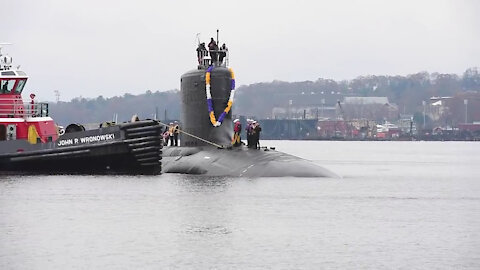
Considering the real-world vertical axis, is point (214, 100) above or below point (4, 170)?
above

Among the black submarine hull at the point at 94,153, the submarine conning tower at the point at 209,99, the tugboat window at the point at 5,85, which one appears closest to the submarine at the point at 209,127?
the submarine conning tower at the point at 209,99

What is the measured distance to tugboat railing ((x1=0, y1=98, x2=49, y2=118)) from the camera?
46.5m

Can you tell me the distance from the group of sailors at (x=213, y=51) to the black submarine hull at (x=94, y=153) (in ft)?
15.7

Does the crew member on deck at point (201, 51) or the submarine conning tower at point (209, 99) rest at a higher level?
the crew member on deck at point (201, 51)

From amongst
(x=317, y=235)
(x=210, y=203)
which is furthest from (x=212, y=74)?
(x=317, y=235)

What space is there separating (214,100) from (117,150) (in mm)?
4990

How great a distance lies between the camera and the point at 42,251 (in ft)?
77.6

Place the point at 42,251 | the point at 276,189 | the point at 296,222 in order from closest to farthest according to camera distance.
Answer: the point at 42,251 → the point at 296,222 → the point at 276,189

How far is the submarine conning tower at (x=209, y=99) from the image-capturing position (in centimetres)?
4547

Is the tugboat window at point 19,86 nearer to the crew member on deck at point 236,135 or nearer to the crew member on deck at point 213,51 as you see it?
Answer: the crew member on deck at point 213,51

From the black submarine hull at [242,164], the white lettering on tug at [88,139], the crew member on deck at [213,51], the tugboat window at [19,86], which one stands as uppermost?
the crew member on deck at [213,51]

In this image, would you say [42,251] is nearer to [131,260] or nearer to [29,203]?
[131,260]

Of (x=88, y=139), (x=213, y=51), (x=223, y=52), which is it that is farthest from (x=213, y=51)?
(x=88, y=139)

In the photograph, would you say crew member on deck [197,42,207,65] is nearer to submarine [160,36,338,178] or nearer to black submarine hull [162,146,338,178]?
submarine [160,36,338,178]
